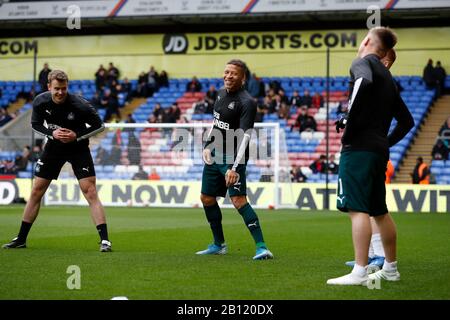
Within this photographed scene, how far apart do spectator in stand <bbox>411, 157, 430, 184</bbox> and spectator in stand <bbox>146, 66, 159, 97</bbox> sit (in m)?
13.6

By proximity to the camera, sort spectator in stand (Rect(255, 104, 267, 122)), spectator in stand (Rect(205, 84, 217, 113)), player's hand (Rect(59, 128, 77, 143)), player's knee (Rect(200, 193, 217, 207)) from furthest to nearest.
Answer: spectator in stand (Rect(205, 84, 217, 113)) → spectator in stand (Rect(255, 104, 267, 122)) → player's hand (Rect(59, 128, 77, 143)) → player's knee (Rect(200, 193, 217, 207))

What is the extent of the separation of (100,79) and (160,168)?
11.0 metres

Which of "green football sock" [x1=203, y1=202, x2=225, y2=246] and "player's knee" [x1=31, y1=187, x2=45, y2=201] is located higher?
"player's knee" [x1=31, y1=187, x2=45, y2=201]

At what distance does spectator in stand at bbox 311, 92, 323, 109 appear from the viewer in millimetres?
28641

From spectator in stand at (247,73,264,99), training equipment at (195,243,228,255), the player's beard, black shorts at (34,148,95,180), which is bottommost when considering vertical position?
training equipment at (195,243,228,255)

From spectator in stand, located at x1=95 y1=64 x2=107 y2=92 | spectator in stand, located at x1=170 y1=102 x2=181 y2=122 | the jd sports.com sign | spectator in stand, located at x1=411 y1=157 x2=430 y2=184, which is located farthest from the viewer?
spectator in stand, located at x1=95 y1=64 x2=107 y2=92

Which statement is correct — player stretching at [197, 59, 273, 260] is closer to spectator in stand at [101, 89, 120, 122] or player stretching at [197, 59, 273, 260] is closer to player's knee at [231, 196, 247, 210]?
player's knee at [231, 196, 247, 210]

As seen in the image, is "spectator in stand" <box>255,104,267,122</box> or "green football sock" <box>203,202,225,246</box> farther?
"spectator in stand" <box>255,104,267,122</box>

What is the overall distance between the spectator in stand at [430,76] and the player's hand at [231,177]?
72.2 ft

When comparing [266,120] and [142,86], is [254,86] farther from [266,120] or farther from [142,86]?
[142,86]

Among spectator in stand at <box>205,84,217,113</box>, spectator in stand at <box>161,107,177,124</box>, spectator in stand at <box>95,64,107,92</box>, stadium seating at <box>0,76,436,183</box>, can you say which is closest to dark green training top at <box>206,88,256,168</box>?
stadium seating at <box>0,76,436,183</box>

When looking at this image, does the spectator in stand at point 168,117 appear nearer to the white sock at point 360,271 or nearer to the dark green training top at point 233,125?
the dark green training top at point 233,125
